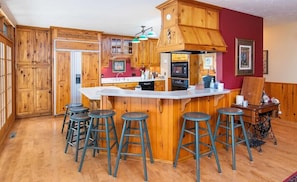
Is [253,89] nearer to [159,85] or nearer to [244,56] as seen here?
[244,56]

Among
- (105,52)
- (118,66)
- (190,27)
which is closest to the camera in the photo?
(190,27)

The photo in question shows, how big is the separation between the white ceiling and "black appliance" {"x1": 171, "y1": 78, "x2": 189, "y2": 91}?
6.34 ft

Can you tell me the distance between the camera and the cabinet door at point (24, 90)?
5.45 m

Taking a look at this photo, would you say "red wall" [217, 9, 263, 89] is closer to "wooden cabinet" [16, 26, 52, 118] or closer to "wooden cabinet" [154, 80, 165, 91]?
"wooden cabinet" [154, 80, 165, 91]

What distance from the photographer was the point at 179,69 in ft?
21.0

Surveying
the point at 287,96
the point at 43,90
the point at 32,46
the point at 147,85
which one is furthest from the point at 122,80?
the point at 287,96

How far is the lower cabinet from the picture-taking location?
216 inches

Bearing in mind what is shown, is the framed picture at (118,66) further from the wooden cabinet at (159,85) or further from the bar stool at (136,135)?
the bar stool at (136,135)

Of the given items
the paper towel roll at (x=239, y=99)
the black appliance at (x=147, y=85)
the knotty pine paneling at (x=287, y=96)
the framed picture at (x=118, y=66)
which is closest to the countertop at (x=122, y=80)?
the black appliance at (x=147, y=85)

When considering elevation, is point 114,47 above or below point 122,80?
above

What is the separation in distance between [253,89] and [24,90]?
17.5 ft

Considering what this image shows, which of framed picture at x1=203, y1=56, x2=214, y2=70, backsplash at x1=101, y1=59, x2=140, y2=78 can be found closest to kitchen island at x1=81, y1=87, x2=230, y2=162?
framed picture at x1=203, y1=56, x2=214, y2=70

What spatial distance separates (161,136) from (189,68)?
3.33 meters

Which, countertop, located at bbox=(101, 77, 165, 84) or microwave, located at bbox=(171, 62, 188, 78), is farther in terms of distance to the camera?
countertop, located at bbox=(101, 77, 165, 84)
